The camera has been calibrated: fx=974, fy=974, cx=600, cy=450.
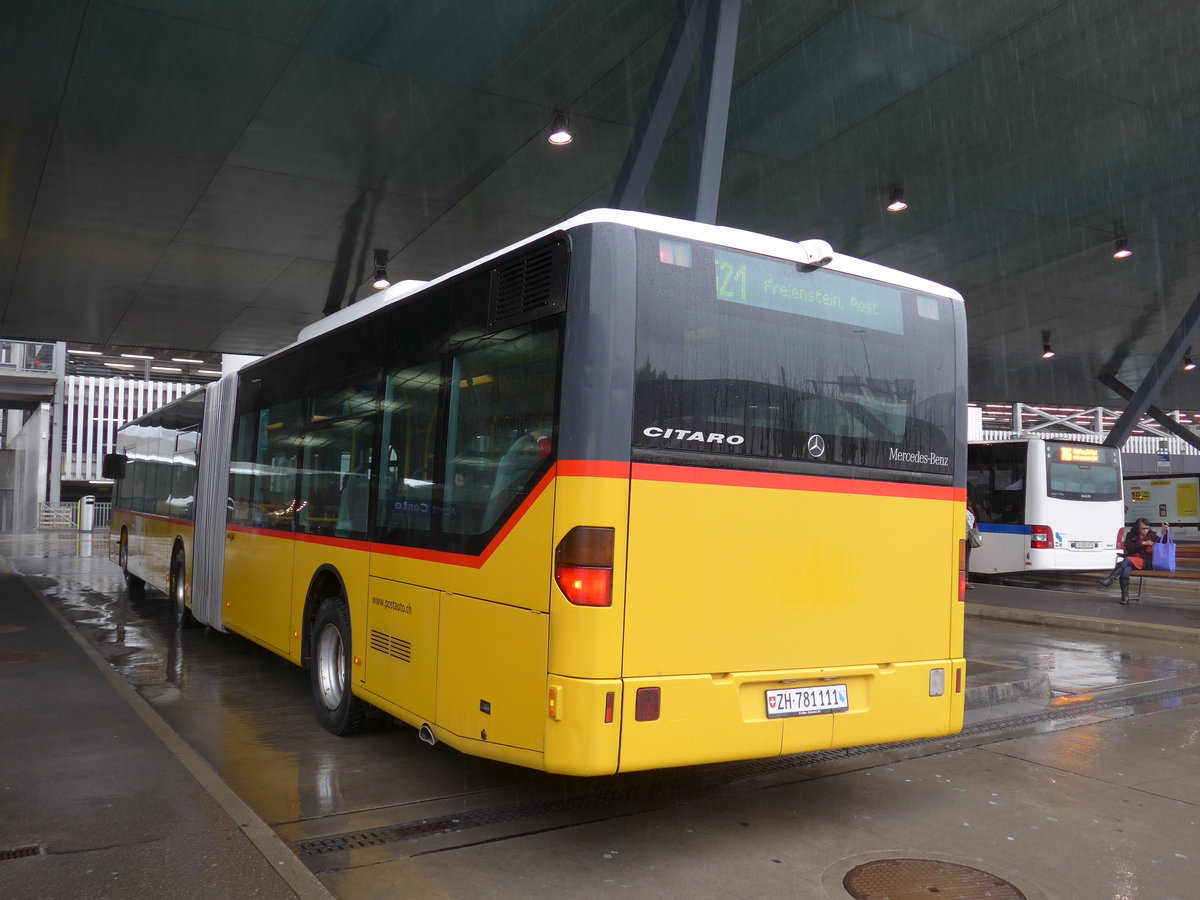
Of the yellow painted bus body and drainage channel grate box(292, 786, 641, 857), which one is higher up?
the yellow painted bus body

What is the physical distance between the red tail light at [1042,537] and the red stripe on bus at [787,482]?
57.1ft

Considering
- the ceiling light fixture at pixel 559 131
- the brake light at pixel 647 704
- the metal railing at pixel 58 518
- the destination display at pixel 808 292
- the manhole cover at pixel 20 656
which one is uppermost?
the ceiling light fixture at pixel 559 131

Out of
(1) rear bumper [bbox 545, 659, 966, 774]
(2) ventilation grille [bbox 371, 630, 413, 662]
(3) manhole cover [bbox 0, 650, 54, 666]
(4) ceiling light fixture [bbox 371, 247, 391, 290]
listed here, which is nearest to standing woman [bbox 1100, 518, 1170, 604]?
(4) ceiling light fixture [bbox 371, 247, 391, 290]

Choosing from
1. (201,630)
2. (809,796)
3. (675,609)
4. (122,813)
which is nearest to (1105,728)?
(809,796)

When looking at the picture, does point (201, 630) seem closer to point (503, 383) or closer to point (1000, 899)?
point (503, 383)

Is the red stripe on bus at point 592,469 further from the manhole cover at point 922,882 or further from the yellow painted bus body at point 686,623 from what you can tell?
the manhole cover at point 922,882

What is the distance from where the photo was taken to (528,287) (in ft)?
16.3

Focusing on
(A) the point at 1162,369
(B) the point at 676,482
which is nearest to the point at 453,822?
(B) the point at 676,482

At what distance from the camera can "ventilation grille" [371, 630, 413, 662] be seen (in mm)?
5720

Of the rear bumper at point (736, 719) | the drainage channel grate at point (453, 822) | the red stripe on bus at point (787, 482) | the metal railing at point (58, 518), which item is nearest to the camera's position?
the rear bumper at point (736, 719)

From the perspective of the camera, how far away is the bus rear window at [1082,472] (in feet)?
71.7

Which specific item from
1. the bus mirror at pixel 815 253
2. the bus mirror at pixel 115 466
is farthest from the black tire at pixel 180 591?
the bus mirror at pixel 815 253

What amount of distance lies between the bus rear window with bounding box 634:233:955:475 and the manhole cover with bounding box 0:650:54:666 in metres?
8.12

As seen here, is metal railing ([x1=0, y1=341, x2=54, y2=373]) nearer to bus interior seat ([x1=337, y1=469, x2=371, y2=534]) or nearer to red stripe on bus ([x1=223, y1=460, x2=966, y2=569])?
bus interior seat ([x1=337, y1=469, x2=371, y2=534])
